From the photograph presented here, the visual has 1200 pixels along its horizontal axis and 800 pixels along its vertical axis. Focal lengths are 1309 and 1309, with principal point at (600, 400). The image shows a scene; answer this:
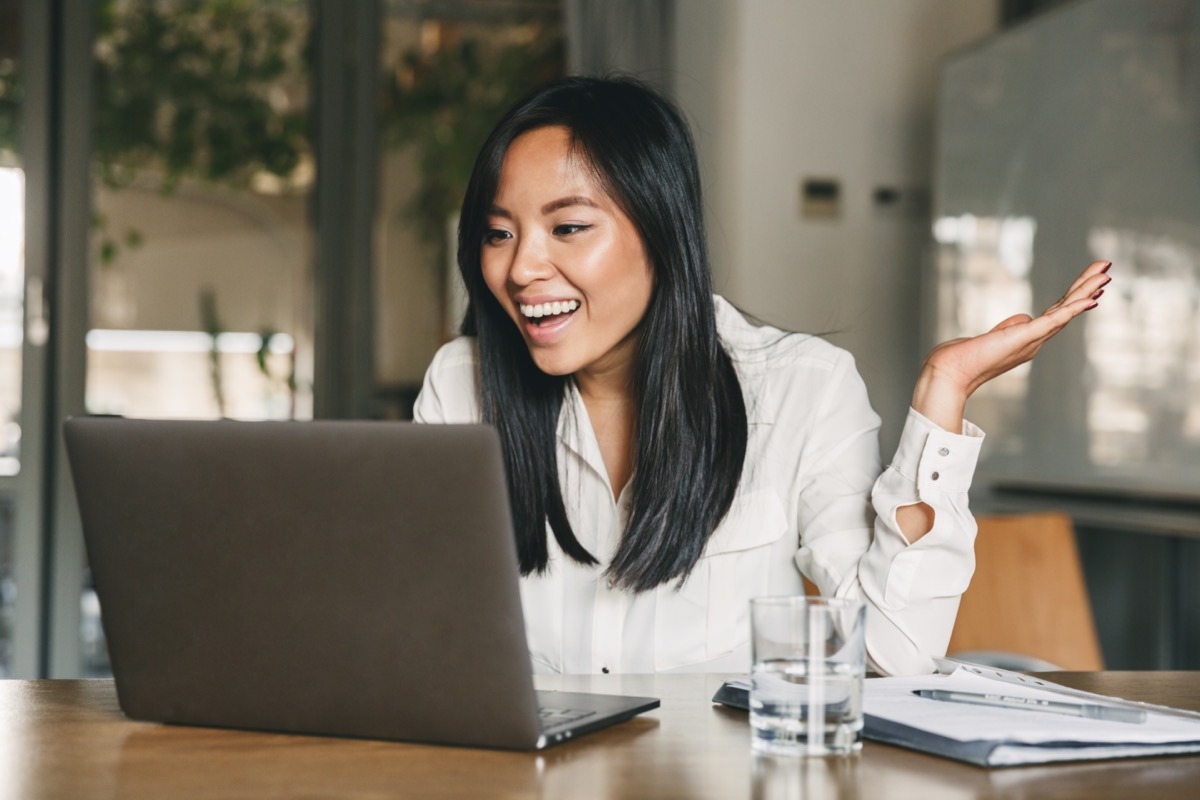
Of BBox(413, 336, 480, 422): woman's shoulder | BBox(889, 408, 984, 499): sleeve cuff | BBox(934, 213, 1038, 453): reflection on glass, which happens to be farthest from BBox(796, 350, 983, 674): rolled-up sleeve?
BBox(934, 213, 1038, 453): reflection on glass

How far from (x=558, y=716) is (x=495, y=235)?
2.27 ft

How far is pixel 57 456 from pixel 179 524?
274 centimetres

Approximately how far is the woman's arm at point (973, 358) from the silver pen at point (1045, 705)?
0.30 metres

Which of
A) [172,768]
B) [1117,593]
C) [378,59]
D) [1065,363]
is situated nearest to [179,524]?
[172,768]

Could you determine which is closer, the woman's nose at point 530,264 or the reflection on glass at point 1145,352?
the woman's nose at point 530,264

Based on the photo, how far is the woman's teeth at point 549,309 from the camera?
4.63 feet

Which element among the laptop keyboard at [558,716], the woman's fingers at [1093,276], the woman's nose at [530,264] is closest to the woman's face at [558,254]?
the woman's nose at [530,264]

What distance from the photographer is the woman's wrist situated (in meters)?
1.19

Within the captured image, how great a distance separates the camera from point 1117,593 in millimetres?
2855

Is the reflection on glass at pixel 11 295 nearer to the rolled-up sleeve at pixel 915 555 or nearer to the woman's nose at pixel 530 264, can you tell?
the woman's nose at pixel 530 264

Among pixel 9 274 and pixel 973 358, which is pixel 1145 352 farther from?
pixel 9 274

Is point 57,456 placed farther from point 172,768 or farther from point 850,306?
point 172,768

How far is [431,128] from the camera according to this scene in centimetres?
380

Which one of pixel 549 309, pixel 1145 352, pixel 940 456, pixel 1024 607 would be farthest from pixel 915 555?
pixel 1145 352
